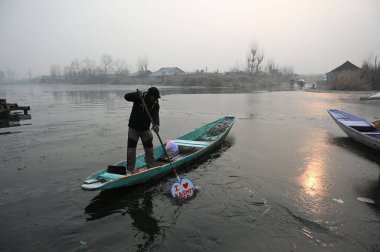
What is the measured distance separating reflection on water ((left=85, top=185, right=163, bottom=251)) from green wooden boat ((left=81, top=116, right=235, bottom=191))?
0.29 metres

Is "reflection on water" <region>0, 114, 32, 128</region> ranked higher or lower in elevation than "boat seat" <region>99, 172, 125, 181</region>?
higher

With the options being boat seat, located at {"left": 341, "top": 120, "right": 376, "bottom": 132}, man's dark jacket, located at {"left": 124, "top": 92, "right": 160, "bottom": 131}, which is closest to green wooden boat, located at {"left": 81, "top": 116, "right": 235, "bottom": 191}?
man's dark jacket, located at {"left": 124, "top": 92, "right": 160, "bottom": 131}

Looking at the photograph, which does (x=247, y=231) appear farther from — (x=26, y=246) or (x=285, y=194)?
(x=26, y=246)

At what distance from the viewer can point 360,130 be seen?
1132cm

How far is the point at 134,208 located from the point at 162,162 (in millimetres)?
2181

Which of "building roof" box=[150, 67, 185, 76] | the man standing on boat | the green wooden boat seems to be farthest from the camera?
"building roof" box=[150, 67, 185, 76]

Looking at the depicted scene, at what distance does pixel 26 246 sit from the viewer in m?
4.55

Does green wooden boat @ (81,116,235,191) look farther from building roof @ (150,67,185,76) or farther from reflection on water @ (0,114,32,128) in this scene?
building roof @ (150,67,185,76)

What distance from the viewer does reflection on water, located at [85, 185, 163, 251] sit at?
5.05 meters

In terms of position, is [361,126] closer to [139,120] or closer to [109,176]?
[139,120]

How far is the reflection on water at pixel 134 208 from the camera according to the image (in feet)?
16.6

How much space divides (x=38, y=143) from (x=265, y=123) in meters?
11.3

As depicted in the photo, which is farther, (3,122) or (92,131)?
(3,122)

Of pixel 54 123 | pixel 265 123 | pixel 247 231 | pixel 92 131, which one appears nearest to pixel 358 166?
pixel 247 231
